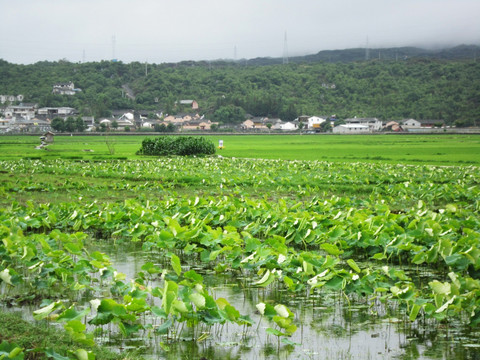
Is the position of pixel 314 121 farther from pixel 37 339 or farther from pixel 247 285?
pixel 37 339

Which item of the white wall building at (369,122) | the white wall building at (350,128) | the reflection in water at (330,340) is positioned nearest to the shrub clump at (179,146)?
the reflection in water at (330,340)

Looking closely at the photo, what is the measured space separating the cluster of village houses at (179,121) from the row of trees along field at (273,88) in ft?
12.1

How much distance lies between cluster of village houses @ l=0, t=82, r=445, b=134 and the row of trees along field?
368 centimetres

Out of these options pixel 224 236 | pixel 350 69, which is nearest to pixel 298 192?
pixel 224 236

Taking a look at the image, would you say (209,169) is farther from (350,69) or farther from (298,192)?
(350,69)

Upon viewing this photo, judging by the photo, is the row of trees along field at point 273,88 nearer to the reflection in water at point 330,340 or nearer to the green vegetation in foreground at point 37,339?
the reflection in water at point 330,340

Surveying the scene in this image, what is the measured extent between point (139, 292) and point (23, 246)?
7.55ft

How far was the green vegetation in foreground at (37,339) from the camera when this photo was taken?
13.8 feet

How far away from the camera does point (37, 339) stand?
4.38 meters

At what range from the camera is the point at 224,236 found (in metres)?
6.92

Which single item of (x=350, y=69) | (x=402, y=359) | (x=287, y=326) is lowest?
(x=402, y=359)

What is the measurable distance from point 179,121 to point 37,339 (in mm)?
113099

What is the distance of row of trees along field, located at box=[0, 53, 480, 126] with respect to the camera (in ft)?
388

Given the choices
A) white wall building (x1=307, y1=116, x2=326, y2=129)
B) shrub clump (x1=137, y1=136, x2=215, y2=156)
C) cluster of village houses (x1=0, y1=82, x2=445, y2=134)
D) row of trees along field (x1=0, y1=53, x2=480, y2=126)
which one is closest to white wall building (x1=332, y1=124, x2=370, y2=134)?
cluster of village houses (x1=0, y1=82, x2=445, y2=134)
